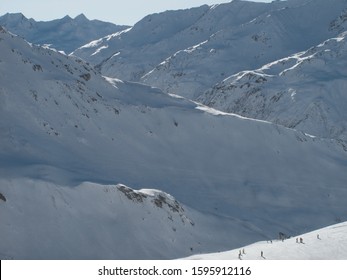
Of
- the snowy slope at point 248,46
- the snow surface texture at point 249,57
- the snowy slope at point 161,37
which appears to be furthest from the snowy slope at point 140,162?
the snowy slope at point 161,37

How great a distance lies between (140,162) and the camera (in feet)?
131

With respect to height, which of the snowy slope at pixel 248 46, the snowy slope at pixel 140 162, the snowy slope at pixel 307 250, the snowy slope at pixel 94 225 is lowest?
the snowy slope at pixel 307 250

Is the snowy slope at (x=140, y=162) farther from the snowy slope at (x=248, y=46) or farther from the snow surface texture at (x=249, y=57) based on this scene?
the snowy slope at (x=248, y=46)

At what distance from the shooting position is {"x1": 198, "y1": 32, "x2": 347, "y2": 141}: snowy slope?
91.6m

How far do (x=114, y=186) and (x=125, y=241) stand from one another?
3.78 m

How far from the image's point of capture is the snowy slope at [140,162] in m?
26.3

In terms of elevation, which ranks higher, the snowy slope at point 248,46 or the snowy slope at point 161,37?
the snowy slope at point 161,37

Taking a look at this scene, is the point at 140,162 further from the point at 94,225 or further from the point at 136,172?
the point at 94,225

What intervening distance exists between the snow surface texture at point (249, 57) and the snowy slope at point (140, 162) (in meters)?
43.6

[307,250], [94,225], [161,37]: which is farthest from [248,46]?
[307,250]

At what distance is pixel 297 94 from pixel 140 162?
211 ft

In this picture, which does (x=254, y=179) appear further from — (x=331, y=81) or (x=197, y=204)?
(x=331, y=81)

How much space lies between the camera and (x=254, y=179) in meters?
43.2
